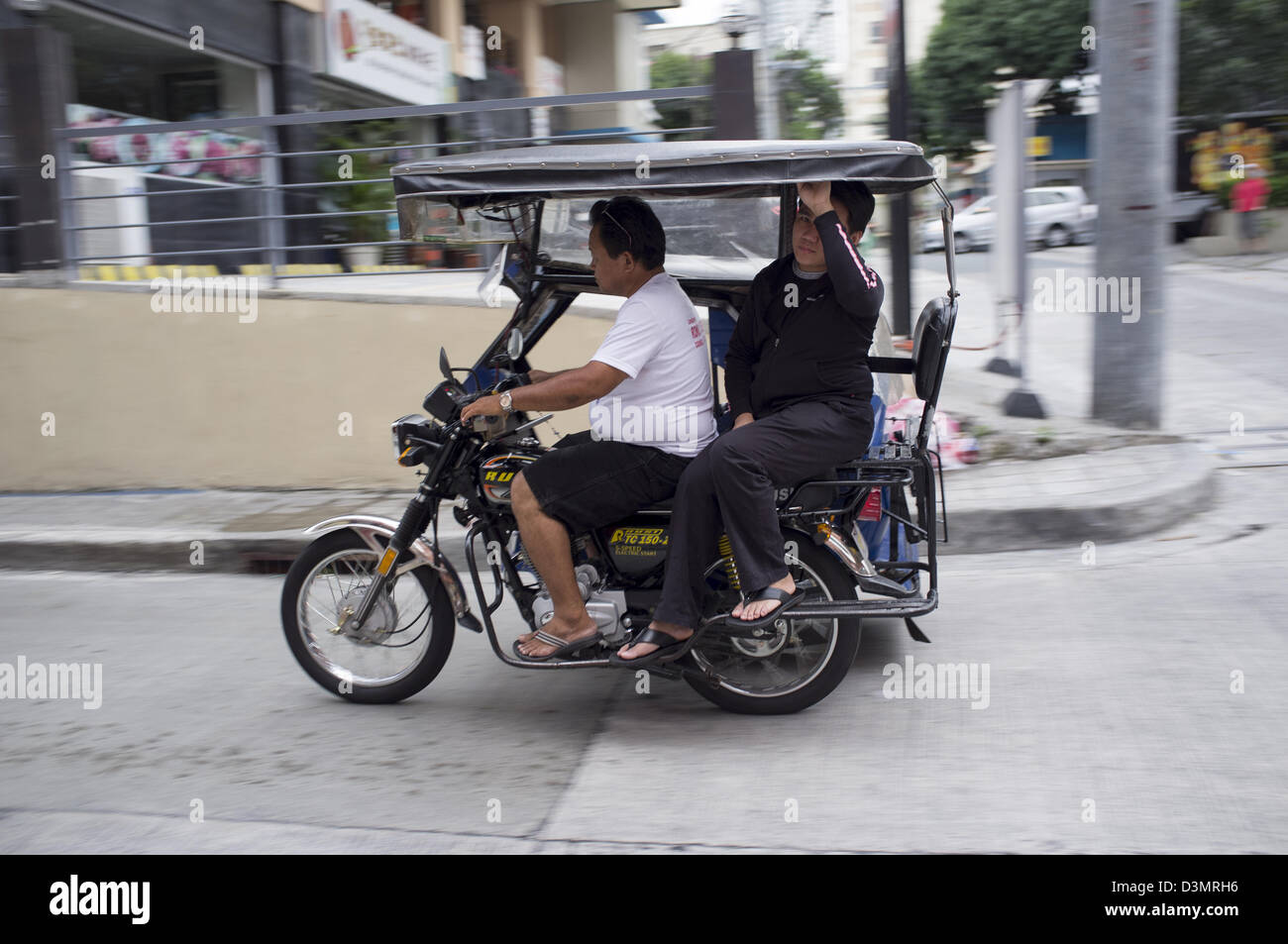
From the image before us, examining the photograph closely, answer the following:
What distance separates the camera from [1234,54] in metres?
28.2

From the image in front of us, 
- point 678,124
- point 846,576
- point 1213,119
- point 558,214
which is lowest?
point 846,576

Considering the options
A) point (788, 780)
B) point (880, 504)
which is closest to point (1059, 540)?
point (880, 504)

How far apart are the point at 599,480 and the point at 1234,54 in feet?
97.8

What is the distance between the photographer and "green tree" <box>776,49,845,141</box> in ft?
28.8

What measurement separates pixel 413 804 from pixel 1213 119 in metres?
31.8

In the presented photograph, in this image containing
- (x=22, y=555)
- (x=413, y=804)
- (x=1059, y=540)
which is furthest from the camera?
(x=22, y=555)

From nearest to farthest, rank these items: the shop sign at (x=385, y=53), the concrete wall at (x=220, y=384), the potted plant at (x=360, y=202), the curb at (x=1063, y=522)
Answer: the curb at (x=1063, y=522), the concrete wall at (x=220, y=384), the potted plant at (x=360, y=202), the shop sign at (x=385, y=53)

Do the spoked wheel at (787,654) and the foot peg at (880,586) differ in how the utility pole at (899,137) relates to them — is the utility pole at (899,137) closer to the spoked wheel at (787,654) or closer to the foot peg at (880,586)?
the foot peg at (880,586)

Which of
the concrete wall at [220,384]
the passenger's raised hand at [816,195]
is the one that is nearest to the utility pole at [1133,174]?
the concrete wall at [220,384]

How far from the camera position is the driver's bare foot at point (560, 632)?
410 cm

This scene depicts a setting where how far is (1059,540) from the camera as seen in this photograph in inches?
243

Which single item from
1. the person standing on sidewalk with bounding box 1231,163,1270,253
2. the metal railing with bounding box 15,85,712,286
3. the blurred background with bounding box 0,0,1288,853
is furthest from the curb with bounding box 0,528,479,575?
the person standing on sidewalk with bounding box 1231,163,1270,253

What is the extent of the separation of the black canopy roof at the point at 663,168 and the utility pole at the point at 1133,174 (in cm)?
397
